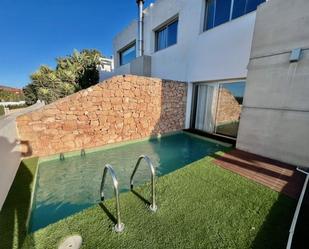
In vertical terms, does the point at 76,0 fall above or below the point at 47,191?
above

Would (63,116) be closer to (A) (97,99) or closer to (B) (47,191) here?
(A) (97,99)

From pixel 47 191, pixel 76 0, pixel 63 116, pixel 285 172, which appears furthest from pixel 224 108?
pixel 76 0

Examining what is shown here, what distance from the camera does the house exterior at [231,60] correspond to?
370cm

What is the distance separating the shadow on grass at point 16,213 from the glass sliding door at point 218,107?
284 inches

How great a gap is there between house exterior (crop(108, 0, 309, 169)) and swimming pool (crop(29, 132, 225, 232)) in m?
1.80

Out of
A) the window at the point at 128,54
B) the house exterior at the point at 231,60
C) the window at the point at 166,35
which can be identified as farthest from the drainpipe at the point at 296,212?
the window at the point at 128,54

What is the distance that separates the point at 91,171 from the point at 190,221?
3213 millimetres

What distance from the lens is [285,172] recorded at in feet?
11.7

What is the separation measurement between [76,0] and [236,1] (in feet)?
34.9

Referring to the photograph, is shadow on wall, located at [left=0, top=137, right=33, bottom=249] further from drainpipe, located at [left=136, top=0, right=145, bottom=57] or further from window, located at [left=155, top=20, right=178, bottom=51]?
drainpipe, located at [left=136, top=0, right=145, bottom=57]

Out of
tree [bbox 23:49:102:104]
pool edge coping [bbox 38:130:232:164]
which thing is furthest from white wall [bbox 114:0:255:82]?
tree [bbox 23:49:102:104]

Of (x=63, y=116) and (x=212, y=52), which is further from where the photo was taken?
(x=212, y=52)

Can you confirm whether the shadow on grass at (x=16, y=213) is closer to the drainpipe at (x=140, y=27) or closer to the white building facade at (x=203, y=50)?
the white building facade at (x=203, y=50)

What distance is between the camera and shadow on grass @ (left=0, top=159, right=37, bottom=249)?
1.96m
